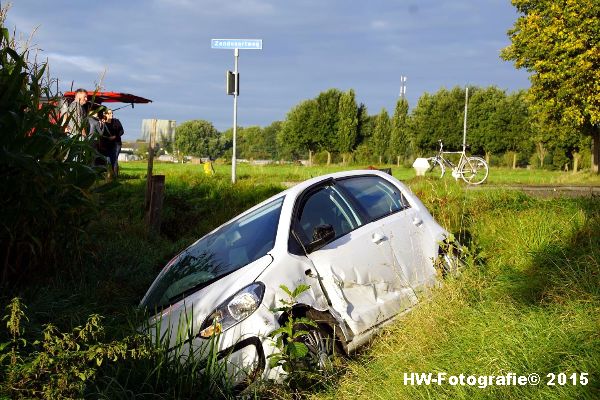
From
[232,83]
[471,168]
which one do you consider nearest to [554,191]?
[471,168]

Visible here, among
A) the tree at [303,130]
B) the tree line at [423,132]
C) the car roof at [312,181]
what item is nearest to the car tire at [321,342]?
the car roof at [312,181]

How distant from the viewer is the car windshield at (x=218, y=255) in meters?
4.95

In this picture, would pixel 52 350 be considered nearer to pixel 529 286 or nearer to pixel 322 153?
pixel 529 286

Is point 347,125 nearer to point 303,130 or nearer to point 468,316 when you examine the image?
→ point 303,130

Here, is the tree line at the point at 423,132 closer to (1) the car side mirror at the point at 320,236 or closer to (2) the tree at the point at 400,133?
(2) the tree at the point at 400,133

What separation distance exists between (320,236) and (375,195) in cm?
133

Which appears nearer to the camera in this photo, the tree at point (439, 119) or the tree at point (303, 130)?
the tree at point (439, 119)

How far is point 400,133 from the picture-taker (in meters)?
72.1

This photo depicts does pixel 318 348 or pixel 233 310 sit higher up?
pixel 233 310

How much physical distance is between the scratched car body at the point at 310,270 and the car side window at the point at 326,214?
1cm

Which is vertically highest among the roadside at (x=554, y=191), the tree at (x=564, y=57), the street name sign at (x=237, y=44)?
the tree at (x=564, y=57)

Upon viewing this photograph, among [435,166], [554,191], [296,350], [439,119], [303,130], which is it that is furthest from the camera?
[303,130]

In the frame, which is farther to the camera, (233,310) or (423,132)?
(423,132)

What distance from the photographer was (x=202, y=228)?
37.0ft
